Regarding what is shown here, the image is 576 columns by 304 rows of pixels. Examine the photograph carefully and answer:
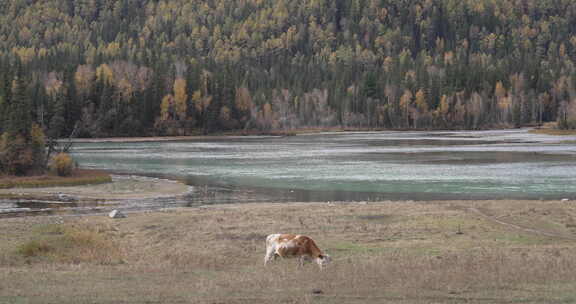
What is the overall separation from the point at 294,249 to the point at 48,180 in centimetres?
4201

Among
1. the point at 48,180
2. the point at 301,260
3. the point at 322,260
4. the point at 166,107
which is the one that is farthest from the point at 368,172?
the point at 166,107

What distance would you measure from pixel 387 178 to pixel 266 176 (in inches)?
419

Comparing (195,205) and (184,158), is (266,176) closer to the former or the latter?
(195,205)

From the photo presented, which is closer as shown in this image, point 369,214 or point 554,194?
point 369,214

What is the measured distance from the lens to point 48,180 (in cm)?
5994

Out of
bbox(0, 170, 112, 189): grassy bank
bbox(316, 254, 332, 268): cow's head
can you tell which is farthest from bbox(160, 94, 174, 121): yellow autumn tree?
bbox(316, 254, 332, 268): cow's head

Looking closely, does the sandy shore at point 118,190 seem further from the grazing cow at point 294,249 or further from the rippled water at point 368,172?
the grazing cow at point 294,249

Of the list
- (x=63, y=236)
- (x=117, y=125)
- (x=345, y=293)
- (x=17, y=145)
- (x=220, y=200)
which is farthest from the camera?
(x=117, y=125)

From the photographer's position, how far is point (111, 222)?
3622 cm

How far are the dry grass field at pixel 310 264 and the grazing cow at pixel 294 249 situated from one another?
321 mm

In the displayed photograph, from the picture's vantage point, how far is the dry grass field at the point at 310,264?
1708 cm

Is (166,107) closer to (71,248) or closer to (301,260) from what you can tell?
(71,248)

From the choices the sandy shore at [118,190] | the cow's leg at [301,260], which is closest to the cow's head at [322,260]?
the cow's leg at [301,260]

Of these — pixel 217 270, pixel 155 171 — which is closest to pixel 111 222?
pixel 217 270
